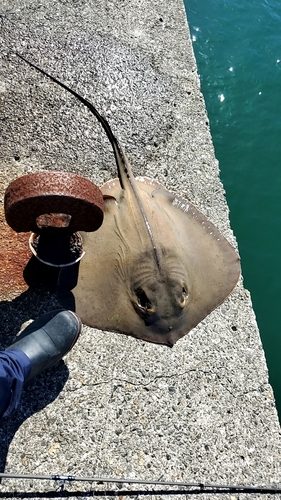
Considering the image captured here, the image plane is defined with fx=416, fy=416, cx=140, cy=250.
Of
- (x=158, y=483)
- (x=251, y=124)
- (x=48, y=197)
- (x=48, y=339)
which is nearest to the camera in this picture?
(x=48, y=197)

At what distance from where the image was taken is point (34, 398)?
2.77 m

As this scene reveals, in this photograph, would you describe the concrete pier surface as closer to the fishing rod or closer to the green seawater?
the fishing rod

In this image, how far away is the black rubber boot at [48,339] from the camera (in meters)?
2.65

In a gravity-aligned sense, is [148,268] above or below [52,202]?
below

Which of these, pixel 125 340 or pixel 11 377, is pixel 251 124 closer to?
pixel 125 340

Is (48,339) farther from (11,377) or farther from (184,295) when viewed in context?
(184,295)

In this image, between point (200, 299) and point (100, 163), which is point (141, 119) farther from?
point (200, 299)

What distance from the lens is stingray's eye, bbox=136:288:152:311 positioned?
269 centimetres

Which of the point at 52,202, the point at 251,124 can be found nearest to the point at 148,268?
the point at 52,202

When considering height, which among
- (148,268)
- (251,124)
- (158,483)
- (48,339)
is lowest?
(158,483)

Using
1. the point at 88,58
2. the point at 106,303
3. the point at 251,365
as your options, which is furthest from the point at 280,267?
the point at 88,58

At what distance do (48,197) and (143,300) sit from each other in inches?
35.6

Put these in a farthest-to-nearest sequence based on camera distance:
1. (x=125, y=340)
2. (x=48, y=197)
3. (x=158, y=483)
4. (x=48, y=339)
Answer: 1. (x=125, y=340)
2. (x=48, y=339)
3. (x=158, y=483)
4. (x=48, y=197)

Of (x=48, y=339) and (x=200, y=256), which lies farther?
(x=200, y=256)
